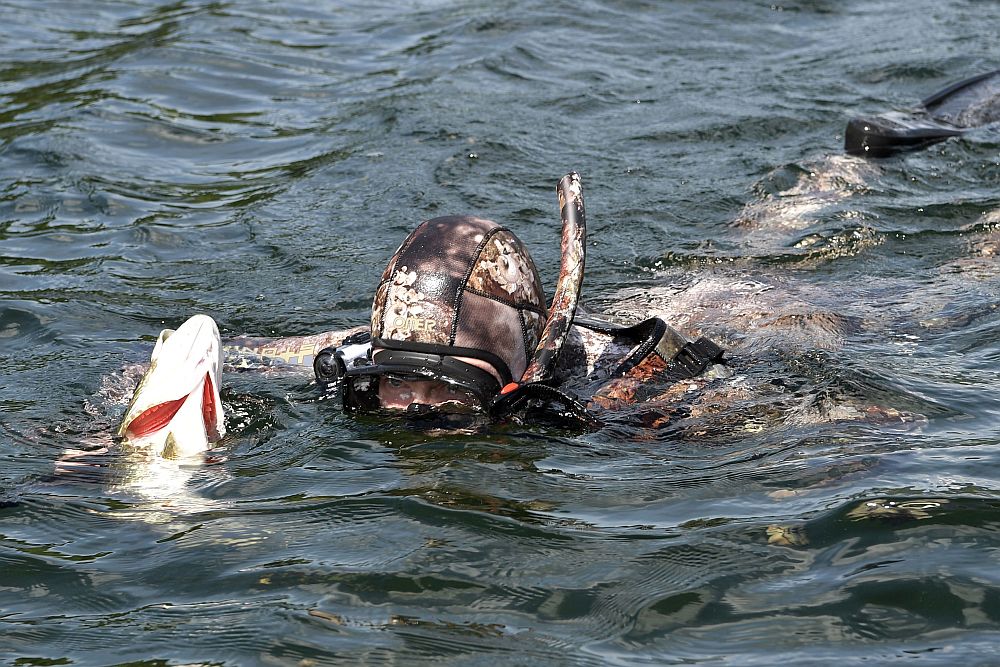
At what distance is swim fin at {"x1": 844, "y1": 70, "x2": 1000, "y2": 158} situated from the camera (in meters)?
7.88

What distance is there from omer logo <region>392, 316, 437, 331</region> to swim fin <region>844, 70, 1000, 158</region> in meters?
4.42

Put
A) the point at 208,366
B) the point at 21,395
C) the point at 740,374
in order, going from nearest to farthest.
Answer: the point at 208,366 < the point at 740,374 < the point at 21,395

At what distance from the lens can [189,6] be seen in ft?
43.4

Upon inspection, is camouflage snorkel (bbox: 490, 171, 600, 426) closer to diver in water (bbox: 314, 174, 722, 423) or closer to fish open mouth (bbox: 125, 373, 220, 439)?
diver in water (bbox: 314, 174, 722, 423)

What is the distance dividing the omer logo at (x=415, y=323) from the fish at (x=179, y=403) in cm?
71

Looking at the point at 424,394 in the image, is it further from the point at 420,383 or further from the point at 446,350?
the point at 446,350

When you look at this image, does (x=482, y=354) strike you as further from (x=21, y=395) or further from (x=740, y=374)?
(x=21, y=395)

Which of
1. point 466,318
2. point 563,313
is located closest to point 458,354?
point 466,318

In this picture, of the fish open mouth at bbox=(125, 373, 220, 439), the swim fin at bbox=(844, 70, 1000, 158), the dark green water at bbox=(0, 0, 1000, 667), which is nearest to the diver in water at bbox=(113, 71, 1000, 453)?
the fish open mouth at bbox=(125, 373, 220, 439)

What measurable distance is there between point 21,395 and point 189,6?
8.89 metres

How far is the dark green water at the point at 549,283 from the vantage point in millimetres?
3432

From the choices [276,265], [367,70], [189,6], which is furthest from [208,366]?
[189,6]

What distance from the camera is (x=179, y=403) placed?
440 centimetres

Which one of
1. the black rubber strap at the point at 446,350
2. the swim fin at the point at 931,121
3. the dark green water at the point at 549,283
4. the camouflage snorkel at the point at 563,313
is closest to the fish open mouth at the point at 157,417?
the dark green water at the point at 549,283
